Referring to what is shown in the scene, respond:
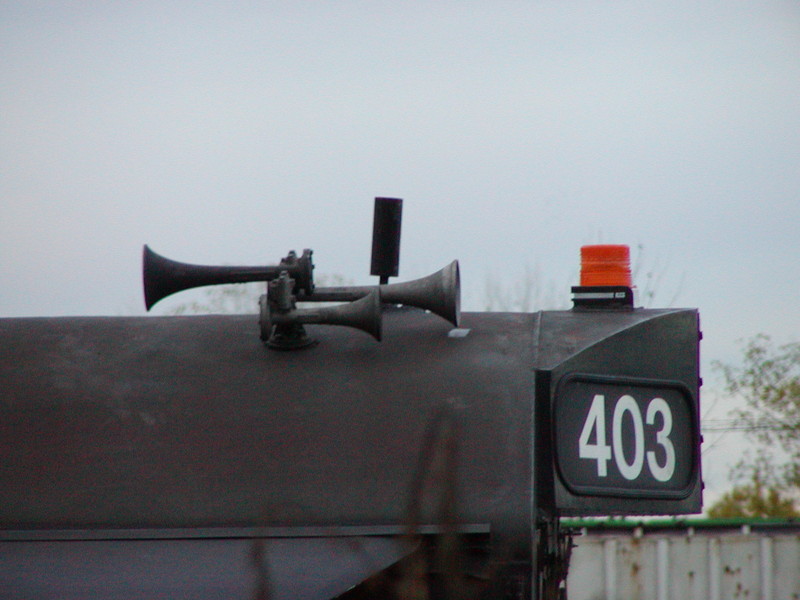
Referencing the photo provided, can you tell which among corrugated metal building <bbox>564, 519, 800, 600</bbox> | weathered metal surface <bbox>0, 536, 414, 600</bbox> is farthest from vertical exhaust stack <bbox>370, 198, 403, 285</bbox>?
corrugated metal building <bbox>564, 519, 800, 600</bbox>

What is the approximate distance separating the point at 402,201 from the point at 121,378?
1142mm

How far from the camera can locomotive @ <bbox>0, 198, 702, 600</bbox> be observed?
2.68 meters

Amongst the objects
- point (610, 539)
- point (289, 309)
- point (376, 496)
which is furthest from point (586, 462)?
point (610, 539)

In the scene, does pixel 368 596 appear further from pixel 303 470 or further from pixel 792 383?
pixel 792 383

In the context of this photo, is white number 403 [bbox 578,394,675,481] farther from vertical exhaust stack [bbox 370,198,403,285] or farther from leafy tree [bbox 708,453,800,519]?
leafy tree [bbox 708,453,800,519]

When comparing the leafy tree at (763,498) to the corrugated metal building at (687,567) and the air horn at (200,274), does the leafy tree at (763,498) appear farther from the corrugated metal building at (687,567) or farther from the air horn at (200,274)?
the air horn at (200,274)

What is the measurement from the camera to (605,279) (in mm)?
3619

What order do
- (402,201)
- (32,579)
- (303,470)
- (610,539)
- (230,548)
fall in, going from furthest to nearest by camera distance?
1. (610,539)
2. (402,201)
3. (303,470)
4. (230,548)
5. (32,579)

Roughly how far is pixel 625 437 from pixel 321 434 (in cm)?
84

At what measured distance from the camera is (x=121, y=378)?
319cm

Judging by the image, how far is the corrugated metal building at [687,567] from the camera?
16219 millimetres

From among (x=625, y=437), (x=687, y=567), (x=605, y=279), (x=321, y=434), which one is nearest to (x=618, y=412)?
(x=625, y=437)

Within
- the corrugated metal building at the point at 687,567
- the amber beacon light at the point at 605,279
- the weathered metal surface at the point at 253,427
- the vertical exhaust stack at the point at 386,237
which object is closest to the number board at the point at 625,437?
the weathered metal surface at the point at 253,427

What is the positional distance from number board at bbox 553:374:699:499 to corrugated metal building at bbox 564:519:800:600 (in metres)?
13.1
